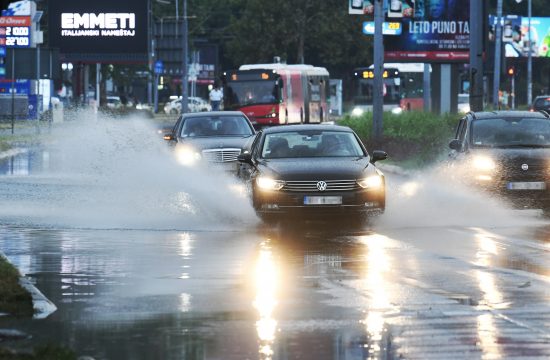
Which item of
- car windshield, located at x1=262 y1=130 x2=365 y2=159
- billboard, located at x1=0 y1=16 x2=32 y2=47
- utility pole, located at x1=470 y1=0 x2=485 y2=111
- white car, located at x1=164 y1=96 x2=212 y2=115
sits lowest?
white car, located at x1=164 y1=96 x2=212 y2=115

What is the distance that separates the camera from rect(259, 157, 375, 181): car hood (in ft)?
74.0

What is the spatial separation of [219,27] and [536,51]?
33.5 m

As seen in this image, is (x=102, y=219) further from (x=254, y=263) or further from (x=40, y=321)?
(x=40, y=321)

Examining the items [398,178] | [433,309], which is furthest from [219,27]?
[433,309]

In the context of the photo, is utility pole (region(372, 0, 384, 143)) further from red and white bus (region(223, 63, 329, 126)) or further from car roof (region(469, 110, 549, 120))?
red and white bus (region(223, 63, 329, 126))

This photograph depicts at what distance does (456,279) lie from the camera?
15945 millimetres

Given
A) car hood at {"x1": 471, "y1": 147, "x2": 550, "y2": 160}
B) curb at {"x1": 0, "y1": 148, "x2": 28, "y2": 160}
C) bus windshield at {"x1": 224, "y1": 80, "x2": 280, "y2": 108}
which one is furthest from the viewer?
bus windshield at {"x1": 224, "y1": 80, "x2": 280, "y2": 108}

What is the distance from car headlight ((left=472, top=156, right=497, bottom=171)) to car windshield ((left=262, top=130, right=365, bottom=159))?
2.46 meters

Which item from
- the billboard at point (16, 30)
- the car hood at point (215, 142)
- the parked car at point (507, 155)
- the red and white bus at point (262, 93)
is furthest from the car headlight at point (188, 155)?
the billboard at point (16, 30)

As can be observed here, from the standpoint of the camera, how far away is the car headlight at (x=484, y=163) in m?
26.0

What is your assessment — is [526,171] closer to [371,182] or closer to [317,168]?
[371,182]

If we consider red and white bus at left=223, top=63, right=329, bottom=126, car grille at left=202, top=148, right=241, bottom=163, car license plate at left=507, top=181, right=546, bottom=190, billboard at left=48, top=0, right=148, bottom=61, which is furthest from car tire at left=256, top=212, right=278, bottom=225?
billboard at left=48, top=0, right=148, bottom=61

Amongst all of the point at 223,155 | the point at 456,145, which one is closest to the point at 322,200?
the point at 456,145

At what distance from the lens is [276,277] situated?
16.2 m
